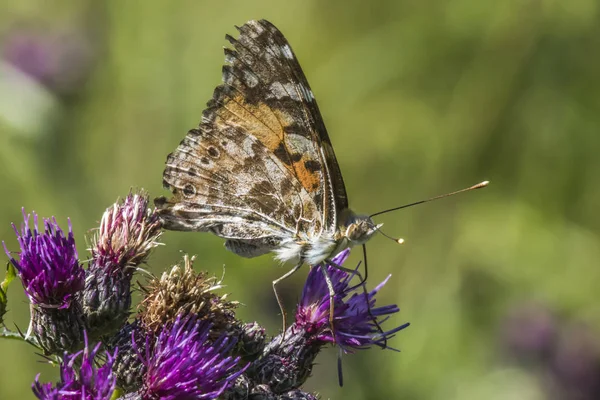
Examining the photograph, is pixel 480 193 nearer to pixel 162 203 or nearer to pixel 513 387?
pixel 513 387

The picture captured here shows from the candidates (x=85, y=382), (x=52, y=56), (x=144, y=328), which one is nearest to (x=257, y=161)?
(x=144, y=328)

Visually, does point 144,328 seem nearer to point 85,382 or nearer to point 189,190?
point 85,382

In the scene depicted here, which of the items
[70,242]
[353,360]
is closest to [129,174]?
[353,360]

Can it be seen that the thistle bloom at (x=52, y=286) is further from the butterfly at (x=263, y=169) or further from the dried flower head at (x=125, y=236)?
the butterfly at (x=263, y=169)

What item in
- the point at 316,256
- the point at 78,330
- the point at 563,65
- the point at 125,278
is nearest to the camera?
the point at 78,330

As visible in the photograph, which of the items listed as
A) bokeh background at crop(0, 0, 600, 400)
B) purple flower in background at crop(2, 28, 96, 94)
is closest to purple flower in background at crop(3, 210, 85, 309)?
bokeh background at crop(0, 0, 600, 400)
